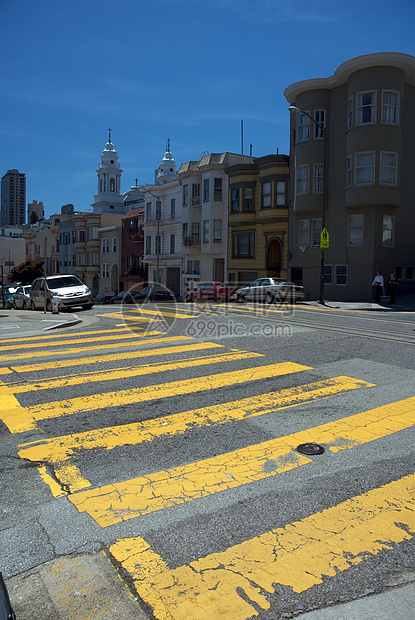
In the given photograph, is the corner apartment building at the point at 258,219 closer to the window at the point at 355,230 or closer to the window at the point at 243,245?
the window at the point at 243,245

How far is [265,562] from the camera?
3311 millimetres

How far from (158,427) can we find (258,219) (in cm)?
3187

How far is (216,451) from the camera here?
523cm

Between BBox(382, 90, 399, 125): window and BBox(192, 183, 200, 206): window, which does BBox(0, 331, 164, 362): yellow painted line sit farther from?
BBox(192, 183, 200, 206): window

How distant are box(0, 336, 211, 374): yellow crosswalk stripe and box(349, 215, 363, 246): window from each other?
1973cm

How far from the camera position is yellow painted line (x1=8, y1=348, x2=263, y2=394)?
25.2 feet

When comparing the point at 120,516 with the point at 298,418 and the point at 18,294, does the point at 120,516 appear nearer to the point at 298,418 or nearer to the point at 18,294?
the point at 298,418

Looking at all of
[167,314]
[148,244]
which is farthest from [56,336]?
[148,244]

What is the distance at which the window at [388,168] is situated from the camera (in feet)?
90.1

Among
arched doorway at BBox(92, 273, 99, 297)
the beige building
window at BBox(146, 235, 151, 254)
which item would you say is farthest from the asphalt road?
arched doorway at BBox(92, 273, 99, 297)

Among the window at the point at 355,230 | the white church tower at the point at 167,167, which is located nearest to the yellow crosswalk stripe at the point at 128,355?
the window at the point at 355,230

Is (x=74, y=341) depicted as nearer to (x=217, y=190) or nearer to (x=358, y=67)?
(x=358, y=67)

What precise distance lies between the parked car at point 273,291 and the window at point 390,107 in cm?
1115

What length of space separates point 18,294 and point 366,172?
68.4ft
